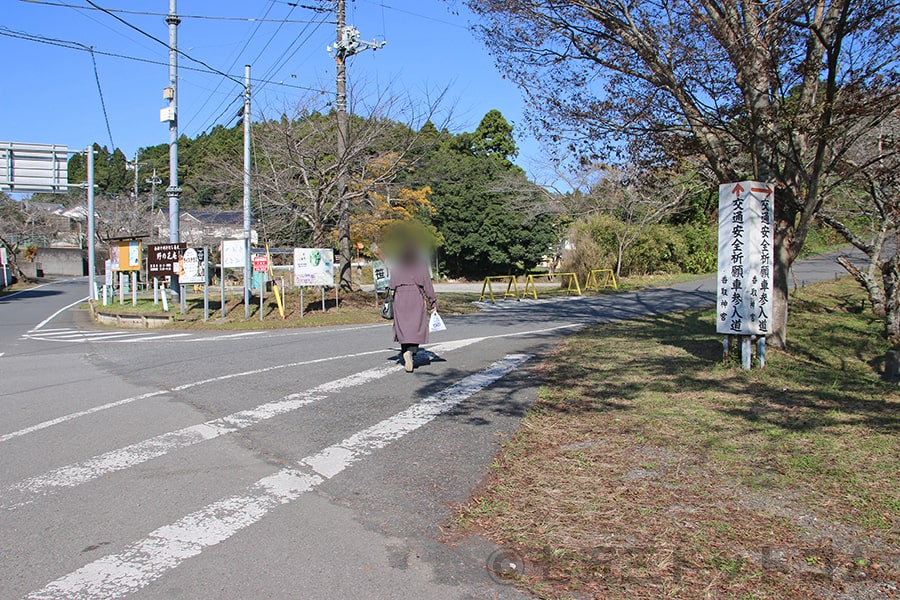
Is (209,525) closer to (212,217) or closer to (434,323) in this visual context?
(434,323)

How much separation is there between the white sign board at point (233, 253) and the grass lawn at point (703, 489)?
44.1 feet

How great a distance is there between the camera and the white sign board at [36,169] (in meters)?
23.8

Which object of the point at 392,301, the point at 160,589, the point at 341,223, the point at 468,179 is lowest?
the point at 160,589

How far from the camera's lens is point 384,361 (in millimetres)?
10523

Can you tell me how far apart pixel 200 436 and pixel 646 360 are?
639 cm

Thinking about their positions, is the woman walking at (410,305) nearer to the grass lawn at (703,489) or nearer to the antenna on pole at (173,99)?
the grass lawn at (703,489)

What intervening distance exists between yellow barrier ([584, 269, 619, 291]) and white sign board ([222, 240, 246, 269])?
58.4ft

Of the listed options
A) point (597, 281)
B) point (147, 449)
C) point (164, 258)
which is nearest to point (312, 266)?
point (164, 258)

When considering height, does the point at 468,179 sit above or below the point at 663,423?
above

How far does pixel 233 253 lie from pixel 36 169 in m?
10.2

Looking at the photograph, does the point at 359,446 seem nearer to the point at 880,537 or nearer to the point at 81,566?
the point at 81,566

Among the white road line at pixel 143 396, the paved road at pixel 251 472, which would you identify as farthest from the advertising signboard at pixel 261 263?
the white road line at pixel 143 396

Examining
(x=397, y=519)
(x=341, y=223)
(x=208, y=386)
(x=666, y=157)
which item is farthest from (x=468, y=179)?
(x=397, y=519)

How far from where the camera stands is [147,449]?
593 centimetres
